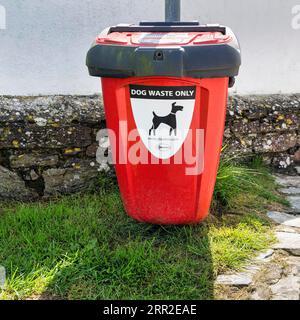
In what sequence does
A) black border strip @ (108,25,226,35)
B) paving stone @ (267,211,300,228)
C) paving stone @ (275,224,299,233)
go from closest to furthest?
black border strip @ (108,25,226,35)
paving stone @ (275,224,299,233)
paving stone @ (267,211,300,228)

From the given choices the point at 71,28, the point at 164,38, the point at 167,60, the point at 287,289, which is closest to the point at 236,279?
the point at 287,289

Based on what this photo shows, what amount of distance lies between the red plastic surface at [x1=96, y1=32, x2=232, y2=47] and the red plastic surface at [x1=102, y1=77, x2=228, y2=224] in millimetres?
175

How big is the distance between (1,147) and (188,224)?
132 centimetres

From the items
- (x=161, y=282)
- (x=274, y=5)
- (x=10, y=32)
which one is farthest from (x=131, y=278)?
(x=274, y=5)

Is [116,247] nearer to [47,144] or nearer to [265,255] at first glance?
[265,255]

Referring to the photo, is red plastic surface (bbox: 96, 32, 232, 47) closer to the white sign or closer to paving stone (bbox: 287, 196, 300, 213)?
the white sign

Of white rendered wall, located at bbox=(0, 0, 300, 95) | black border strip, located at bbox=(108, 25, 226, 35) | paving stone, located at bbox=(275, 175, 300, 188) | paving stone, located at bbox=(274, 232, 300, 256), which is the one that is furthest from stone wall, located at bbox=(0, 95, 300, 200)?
paving stone, located at bbox=(274, 232, 300, 256)

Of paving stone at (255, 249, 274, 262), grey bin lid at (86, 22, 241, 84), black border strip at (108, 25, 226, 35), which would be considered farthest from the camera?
paving stone at (255, 249, 274, 262)

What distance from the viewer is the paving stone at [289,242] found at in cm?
310

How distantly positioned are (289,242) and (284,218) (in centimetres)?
34

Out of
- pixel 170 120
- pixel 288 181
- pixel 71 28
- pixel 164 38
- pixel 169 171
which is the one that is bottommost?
pixel 288 181

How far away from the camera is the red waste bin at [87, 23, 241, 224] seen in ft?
8.61

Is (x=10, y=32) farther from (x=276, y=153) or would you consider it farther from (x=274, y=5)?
(x=276, y=153)

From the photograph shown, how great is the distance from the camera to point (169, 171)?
2.87m
